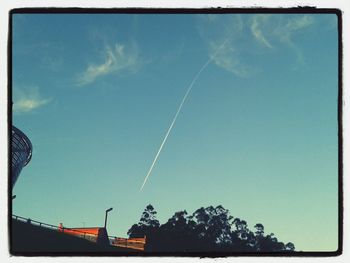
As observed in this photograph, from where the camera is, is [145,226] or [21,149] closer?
[21,149]

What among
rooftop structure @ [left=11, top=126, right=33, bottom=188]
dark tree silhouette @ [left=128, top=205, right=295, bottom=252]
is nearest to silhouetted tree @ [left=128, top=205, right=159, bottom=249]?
dark tree silhouette @ [left=128, top=205, right=295, bottom=252]

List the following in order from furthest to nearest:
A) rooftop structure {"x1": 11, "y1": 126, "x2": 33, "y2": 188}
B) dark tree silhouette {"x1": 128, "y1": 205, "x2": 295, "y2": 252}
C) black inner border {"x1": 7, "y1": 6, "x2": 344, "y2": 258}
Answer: dark tree silhouette {"x1": 128, "y1": 205, "x2": 295, "y2": 252} < rooftop structure {"x1": 11, "y1": 126, "x2": 33, "y2": 188} < black inner border {"x1": 7, "y1": 6, "x2": 344, "y2": 258}

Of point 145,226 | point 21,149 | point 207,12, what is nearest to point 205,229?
point 145,226

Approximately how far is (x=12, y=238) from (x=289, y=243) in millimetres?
53590

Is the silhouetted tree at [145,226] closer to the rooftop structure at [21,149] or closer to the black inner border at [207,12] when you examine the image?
the rooftop structure at [21,149]

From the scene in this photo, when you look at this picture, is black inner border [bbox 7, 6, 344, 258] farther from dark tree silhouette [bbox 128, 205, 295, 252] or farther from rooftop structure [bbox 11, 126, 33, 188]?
dark tree silhouette [bbox 128, 205, 295, 252]

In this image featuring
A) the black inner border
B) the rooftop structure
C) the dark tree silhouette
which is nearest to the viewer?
the black inner border

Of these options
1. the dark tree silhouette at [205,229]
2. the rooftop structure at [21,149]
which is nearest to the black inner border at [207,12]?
the rooftop structure at [21,149]

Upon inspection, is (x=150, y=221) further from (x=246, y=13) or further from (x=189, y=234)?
(x=246, y=13)

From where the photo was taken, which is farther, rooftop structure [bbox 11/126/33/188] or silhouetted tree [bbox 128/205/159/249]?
silhouetted tree [bbox 128/205/159/249]

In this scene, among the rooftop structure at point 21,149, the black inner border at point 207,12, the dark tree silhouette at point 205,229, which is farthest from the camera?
the dark tree silhouette at point 205,229

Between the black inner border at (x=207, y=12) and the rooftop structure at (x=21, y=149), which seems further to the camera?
the rooftop structure at (x=21, y=149)

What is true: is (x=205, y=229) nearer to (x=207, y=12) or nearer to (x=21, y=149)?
(x=21, y=149)

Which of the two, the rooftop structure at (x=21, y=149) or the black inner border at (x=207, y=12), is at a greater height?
the rooftop structure at (x=21, y=149)
